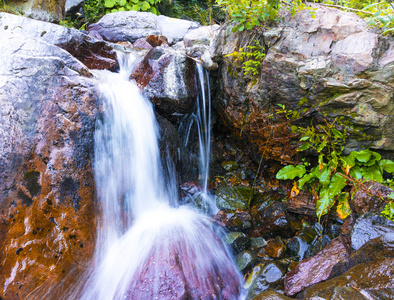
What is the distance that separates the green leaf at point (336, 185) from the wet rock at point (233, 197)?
141cm

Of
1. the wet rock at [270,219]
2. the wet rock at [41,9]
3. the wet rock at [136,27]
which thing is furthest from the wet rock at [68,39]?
the wet rock at [270,219]

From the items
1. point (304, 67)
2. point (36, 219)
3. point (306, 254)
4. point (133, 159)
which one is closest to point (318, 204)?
point (306, 254)

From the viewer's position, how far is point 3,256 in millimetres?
2516

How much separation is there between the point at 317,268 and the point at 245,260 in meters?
0.91

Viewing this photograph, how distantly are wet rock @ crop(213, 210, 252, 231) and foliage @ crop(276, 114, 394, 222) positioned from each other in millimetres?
1094

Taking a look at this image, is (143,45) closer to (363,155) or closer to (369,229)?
(363,155)

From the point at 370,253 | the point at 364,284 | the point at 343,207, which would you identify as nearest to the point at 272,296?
the point at 364,284

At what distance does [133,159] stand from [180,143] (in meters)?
1.26

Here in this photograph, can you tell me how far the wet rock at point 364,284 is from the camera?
173 cm

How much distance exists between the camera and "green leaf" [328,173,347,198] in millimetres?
3485

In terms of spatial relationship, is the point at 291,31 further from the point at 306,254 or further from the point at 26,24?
the point at 26,24

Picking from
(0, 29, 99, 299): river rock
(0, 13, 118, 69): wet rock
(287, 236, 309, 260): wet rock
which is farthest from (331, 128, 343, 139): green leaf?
(0, 13, 118, 69): wet rock

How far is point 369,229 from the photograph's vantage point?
263 centimetres

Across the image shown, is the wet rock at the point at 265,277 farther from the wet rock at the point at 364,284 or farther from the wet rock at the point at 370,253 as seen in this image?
the wet rock at the point at 364,284
